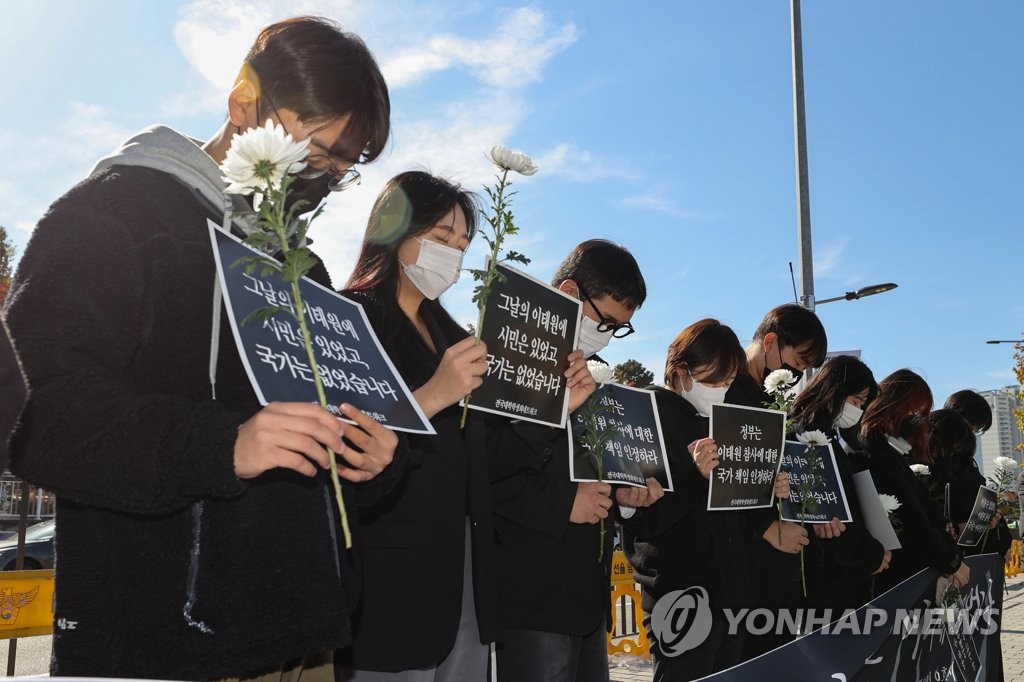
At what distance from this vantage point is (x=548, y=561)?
3365mm

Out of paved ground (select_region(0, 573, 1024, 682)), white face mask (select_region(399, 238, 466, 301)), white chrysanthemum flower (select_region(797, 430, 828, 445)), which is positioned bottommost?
paved ground (select_region(0, 573, 1024, 682))

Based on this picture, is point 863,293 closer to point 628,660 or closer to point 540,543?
point 628,660

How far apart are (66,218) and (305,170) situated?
60 cm

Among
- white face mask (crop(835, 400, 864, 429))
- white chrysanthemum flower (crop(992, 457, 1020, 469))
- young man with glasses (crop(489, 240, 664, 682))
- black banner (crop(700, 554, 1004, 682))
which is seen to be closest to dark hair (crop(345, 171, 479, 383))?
young man with glasses (crop(489, 240, 664, 682))

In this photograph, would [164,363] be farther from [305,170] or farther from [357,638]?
Answer: [357,638]

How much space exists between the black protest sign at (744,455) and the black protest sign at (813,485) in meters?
0.24

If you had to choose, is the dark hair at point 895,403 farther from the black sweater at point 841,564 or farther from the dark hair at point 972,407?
the dark hair at point 972,407

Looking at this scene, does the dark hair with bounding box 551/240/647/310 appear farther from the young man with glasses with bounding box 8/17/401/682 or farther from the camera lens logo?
the young man with glasses with bounding box 8/17/401/682

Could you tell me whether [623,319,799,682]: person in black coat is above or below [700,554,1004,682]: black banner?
above

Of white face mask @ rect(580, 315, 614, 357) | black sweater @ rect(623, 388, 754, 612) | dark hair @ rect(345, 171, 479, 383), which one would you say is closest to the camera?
dark hair @ rect(345, 171, 479, 383)

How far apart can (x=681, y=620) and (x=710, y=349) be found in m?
1.42

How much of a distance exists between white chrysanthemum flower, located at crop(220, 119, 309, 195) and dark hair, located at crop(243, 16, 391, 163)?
216mm

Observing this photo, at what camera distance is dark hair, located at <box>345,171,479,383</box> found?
318cm

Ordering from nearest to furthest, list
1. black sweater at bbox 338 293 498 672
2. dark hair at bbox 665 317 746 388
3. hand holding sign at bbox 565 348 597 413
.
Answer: black sweater at bbox 338 293 498 672 < hand holding sign at bbox 565 348 597 413 < dark hair at bbox 665 317 746 388
